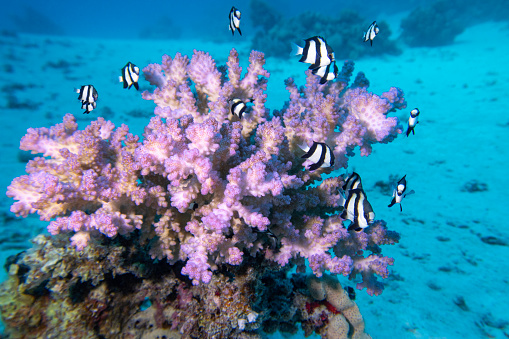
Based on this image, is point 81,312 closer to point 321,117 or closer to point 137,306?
point 137,306

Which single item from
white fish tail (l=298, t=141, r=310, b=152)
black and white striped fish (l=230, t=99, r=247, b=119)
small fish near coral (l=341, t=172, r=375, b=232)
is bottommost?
small fish near coral (l=341, t=172, r=375, b=232)

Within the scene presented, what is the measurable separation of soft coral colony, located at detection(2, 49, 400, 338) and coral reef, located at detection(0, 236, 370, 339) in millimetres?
120

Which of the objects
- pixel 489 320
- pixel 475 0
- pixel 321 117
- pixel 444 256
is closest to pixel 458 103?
pixel 444 256

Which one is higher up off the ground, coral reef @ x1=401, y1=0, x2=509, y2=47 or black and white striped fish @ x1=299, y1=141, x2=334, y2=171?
coral reef @ x1=401, y1=0, x2=509, y2=47

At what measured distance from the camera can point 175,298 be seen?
2816 millimetres

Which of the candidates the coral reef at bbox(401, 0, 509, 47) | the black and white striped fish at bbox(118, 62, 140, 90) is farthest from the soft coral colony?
the coral reef at bbox(401, 0, 509, 47)

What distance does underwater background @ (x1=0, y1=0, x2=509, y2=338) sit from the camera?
460 centimetres

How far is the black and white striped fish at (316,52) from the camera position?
2866 millimetres

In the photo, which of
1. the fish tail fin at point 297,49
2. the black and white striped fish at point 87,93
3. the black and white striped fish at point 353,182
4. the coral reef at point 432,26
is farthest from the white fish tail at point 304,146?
the coral reef at point 432,26

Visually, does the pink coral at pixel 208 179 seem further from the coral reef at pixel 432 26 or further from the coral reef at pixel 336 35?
the coral reef at pixel 432 26

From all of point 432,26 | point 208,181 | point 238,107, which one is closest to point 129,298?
point 208,181

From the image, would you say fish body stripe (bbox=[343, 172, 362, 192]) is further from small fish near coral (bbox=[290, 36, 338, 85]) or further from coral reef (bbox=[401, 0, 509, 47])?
coral reef (bbox=[401, 0, 509, 47])

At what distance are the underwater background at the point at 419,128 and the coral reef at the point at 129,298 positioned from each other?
1.24m

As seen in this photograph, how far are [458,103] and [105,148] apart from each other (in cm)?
1522
